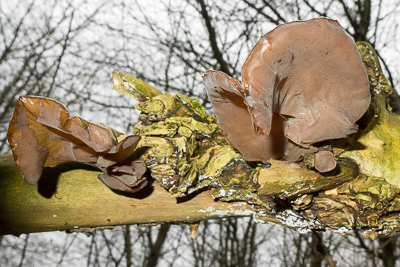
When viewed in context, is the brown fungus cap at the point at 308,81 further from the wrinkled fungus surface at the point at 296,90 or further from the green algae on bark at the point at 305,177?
the green algae on bark at the point at 305,177

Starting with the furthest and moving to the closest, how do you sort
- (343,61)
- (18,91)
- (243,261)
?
(243,261), (18,91), (343,61)

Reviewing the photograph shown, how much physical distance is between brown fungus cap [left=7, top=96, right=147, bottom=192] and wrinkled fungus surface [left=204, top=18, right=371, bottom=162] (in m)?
0.31

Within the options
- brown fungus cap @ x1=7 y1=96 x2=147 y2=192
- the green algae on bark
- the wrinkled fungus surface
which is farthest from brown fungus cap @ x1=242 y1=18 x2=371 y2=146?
brown fungus cap @ x1=7 y1=96 x2=147 y2=192

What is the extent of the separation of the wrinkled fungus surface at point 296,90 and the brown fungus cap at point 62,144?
0.31 meters

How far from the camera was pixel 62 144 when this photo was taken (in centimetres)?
101

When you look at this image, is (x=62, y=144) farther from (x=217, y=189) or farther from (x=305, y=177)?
(x=305, y=177)

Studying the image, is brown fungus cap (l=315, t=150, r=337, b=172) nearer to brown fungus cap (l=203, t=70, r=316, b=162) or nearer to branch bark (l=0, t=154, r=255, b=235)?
brown fungus cap (l=203, t=70, r=316, b=162)

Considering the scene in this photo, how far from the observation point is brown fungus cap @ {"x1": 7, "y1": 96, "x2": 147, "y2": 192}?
0.90 metres

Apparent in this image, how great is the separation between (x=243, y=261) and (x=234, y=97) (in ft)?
17.3

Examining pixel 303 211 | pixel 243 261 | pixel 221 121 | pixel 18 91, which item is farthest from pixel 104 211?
pixel 243 261

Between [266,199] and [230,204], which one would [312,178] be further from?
[230,204]

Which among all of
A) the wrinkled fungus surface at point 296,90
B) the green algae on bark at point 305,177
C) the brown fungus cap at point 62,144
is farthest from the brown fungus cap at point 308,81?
the brown fungus cap at point 62,144

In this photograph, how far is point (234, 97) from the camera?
92 cm

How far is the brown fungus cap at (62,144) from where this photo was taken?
35.4 inches
